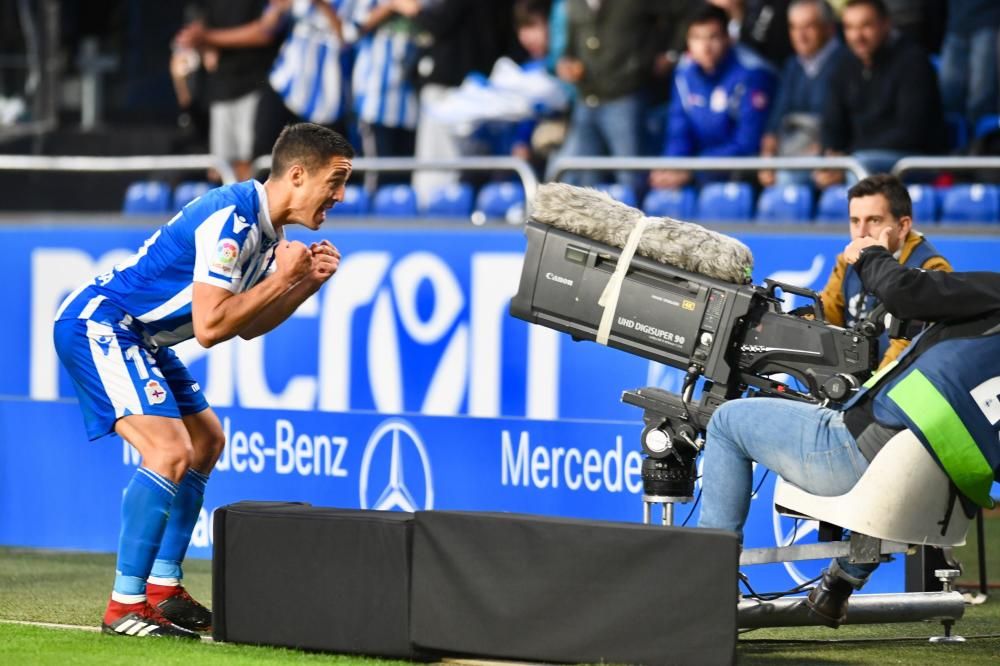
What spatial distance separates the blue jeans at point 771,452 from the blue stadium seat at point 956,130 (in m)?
4.84

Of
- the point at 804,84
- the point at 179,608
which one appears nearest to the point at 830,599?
the point at 179,608

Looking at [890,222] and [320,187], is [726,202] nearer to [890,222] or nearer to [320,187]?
[890,222]

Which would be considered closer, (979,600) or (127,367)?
(127,367)

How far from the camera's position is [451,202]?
36.2 ft

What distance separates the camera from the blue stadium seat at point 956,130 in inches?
417

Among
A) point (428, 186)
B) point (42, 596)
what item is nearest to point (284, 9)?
point (428, 186)

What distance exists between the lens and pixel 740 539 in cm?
581

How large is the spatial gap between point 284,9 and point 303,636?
7.44 meters

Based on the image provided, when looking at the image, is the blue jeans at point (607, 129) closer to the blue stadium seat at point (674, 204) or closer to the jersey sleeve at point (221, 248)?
the blue stadium seat at point (674, 204)

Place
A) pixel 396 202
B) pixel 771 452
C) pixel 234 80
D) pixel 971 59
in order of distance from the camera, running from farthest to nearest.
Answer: pixel 234 80 → pixel 396 202 → pixel 971 59 → pixel 771 452

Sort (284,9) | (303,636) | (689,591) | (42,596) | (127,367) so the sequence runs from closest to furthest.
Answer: (689,591) → (303,636) → (127,367) → (42,596) → (284,9)

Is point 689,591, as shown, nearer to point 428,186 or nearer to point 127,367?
point 127,367

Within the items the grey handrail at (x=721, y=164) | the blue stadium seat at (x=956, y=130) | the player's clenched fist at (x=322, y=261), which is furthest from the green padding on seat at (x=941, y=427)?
the blue stadium seat at (x=956, y=130)

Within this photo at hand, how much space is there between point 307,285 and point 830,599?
7.56 feet
